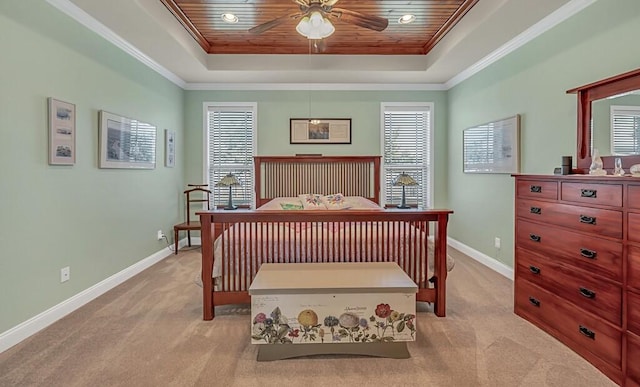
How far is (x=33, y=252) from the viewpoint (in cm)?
268

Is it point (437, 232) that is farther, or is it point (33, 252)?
point (437, 232)

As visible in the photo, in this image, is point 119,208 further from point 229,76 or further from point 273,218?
point 229,76

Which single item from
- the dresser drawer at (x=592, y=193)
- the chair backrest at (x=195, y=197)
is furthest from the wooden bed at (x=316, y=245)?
the chair backrest at (x=195, y=197)

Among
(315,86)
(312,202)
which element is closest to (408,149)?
(315,86)

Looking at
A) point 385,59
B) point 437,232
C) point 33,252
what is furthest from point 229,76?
point 437,232

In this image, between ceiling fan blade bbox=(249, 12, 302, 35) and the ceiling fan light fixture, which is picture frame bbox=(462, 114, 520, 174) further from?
ceiling fan blade bbox=(249, 12, 302, 35)

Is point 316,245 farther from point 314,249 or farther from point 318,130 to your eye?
point 318,130

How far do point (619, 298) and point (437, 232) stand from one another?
3.96 ft

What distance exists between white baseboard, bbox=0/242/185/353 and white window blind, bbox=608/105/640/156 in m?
4.64

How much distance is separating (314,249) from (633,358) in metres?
2.13

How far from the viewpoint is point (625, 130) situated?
2.57 metres

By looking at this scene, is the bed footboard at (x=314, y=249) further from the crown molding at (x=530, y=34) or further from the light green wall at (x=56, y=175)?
the crown molding at (x=530, y=34)

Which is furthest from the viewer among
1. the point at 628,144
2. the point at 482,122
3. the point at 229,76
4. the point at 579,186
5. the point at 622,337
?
the point at 229,76

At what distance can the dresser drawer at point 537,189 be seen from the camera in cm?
255
